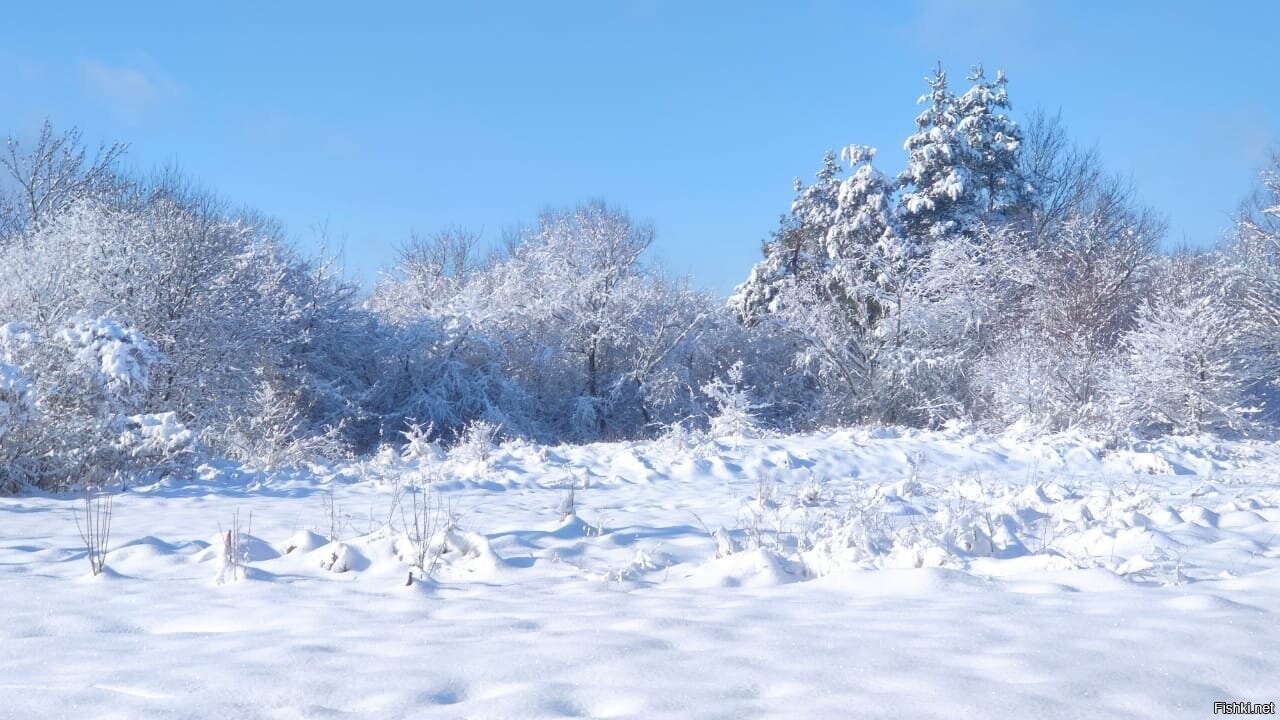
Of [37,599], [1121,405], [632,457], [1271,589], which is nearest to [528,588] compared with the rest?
[37,599]

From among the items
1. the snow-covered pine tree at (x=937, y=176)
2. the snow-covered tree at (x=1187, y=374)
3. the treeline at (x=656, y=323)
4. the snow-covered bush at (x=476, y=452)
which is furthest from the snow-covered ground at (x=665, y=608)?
the snow-covered pine tree at (x=937, y=176)

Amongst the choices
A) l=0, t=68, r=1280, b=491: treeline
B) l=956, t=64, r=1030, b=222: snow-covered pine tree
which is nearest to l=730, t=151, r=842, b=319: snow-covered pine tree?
l=0, t=68, r=1280, b=491: treeline

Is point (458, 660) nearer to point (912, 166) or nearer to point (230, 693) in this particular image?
point (230, 693)

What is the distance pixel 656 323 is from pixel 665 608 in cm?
2178

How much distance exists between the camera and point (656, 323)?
995 inches

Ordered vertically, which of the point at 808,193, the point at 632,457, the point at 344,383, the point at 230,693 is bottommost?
the point at 230,693

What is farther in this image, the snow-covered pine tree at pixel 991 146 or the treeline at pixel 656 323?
the snow-covered pine tree at pixel 991 146

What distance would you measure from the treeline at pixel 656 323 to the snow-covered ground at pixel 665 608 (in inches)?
179

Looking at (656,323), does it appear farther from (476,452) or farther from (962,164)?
(476,452)

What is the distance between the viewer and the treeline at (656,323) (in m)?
14.2

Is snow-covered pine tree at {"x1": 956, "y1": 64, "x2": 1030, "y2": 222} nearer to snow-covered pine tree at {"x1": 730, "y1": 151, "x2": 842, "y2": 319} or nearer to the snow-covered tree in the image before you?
snow-covered pine tree at {"x1": 730, "y1": 151, "x2": 842, "y2": 319}

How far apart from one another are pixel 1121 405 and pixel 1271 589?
13946 mm

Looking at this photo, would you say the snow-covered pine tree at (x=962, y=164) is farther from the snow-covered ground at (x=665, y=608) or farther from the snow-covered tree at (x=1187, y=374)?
the snow-covered ground at (x=665, y=608)

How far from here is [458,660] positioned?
2830 millimetres
